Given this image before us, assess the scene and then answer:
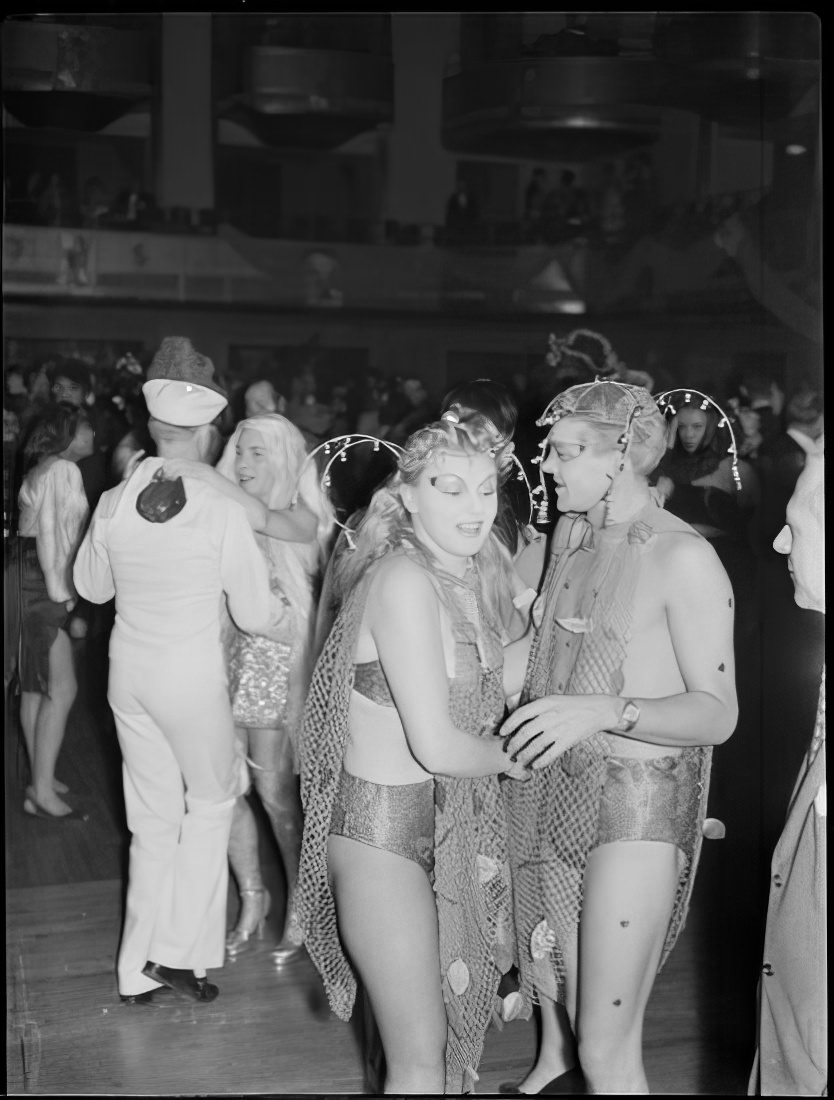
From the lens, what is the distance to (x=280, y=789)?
7.66 ft

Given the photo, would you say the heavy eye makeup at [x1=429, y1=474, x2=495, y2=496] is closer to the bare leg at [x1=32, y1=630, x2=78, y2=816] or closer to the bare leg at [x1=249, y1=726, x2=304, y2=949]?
the bare leg at [x1=249, y1=726, x2=304, y2=949]

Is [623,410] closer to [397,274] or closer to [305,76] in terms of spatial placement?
[397,274]

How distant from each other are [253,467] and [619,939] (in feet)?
2.97

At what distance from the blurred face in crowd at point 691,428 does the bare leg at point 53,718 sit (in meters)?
1.01

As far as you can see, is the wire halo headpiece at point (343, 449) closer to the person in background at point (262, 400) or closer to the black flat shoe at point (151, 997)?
the person in background at point (262, 400)

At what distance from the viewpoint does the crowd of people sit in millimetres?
2191

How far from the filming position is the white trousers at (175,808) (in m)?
2.29

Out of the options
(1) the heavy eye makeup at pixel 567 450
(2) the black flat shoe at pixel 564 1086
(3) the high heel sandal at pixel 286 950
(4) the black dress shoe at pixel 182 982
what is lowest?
(2) the black flat shoe at pixel 564 1086

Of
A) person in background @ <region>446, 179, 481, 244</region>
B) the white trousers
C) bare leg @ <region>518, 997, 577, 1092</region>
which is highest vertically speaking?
person in background @ <region>446, 179, 481, 244</region>

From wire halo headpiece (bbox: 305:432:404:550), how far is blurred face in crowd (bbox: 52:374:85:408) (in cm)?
37

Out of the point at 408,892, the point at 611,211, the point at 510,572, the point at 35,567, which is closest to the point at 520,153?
the point at 611,211

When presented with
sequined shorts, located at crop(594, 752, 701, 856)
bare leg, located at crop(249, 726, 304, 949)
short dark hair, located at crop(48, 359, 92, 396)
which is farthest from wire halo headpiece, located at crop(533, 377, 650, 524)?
short dark hair, located at crop(48, 359, 92, 396)

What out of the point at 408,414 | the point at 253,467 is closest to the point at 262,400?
the point at 253,467

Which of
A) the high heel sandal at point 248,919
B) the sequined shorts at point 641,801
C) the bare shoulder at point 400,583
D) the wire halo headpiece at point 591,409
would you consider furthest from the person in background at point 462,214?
the high heel sandal at point 248,919
